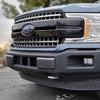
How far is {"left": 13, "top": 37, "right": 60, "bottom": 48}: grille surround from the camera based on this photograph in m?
2.70

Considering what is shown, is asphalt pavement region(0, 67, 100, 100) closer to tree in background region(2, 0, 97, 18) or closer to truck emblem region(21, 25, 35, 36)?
truck emblem region(21, 25, 35, 36)

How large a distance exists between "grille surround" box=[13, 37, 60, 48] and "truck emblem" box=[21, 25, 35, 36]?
13 cm

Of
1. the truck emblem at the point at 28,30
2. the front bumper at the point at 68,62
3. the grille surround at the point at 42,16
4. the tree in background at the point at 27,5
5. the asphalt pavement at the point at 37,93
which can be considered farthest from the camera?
the tree in background at the point at 27,5

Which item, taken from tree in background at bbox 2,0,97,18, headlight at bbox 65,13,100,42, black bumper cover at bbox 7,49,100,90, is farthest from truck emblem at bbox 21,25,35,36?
tree in background at bbox 2,0,97,18

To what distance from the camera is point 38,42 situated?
9.46 feet

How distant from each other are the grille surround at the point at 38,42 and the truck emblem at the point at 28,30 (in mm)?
129

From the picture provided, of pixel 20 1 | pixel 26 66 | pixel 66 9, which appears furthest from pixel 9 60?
pixel 20 1

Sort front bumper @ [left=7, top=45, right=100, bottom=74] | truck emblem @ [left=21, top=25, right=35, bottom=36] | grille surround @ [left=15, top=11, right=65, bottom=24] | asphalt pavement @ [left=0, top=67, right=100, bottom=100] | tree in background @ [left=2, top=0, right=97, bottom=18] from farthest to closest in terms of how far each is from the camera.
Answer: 1. tree in background @ [left=2, top=0, right=97, bottom=18]
2. asphalt pavement @ [left=0, top=67, right=100, bottom=100]
3. truck emblem @ [left=21, top=25, right=35, bottom=36]
4. grille surround @ [left=15, top=11, right=65, bottom=24]
5. front bumper @ [left=7, top=45, right=100, bottom=74]

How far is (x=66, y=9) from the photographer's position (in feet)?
8.58

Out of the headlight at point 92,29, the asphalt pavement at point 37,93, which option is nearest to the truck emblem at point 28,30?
the headlight at point 92,29

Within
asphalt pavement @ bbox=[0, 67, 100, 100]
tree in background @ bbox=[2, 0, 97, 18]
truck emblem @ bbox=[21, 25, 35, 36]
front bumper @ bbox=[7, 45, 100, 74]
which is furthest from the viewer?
tree in background @ bbox=[2, 0, 97, 18]

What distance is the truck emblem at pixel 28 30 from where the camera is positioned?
2885 mm

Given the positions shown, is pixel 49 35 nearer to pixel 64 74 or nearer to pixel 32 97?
pixel 64 74

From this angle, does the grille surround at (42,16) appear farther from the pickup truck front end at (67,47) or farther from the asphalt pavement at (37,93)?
the asphalt pavement at (37,93)
